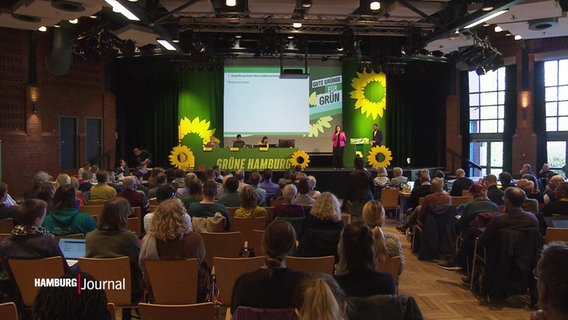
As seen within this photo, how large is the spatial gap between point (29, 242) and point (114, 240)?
55 cm

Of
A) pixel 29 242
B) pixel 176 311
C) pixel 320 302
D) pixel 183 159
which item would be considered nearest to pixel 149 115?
pixel 183 159

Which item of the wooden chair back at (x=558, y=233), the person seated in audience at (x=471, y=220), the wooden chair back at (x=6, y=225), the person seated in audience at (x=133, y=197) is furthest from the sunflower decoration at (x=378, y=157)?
the wooden chair back at (x=6, y=225)

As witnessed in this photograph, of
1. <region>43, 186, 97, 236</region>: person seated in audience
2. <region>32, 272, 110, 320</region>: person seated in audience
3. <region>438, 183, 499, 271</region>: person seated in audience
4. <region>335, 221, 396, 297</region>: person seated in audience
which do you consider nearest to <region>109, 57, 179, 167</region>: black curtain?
<region>438, 183, 499, 271</region>: person seated in audience

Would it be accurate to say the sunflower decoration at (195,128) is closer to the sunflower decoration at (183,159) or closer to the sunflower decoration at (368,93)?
the sunflower decoration at (183,159)

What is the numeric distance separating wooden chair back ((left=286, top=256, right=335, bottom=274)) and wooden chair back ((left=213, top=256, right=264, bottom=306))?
0.22 metres

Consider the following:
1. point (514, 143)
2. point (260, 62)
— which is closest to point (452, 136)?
point (514, 143)

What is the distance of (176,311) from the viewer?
244 cm

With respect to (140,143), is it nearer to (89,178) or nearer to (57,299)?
(89,178)

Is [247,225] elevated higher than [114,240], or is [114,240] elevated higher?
[114,240]

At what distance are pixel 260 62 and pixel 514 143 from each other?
8.61m

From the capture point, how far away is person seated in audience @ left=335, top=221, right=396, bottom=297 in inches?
99.9

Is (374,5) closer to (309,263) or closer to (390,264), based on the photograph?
(390,264)

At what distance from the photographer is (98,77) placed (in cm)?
1587

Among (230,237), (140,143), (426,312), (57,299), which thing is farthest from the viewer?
(140,143)
